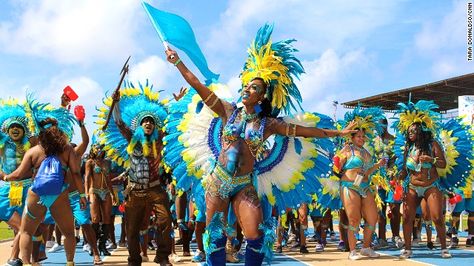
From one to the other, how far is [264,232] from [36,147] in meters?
3.69

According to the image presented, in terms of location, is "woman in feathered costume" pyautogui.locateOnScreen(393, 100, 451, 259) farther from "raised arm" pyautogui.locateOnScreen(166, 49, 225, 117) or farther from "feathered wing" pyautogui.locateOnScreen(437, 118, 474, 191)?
"raised arm" pyautogui.locateOnScreen(166, 49, 225, 117)

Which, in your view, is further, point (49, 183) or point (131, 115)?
point (131, 115)

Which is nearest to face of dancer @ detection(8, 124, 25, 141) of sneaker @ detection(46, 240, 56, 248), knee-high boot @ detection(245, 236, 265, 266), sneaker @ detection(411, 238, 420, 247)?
knee-high boot @ detection(245, 236, 265, 266)

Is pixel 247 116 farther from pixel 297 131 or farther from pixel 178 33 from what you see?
pixel 178 33

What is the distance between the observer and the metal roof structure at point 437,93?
30.3 m

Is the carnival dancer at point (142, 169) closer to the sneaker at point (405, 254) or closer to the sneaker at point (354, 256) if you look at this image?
the sneaker at point (354, 256)

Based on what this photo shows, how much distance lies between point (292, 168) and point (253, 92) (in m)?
1.03

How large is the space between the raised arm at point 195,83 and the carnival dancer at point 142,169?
1.92 meters

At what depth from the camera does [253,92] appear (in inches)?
229

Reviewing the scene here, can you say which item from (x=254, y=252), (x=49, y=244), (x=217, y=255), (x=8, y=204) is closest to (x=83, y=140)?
(x=8, y=204)

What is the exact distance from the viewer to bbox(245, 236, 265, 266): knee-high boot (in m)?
5.40

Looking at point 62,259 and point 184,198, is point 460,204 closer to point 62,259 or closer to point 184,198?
point 184,198

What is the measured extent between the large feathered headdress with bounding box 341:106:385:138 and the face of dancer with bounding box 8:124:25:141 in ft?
17.5

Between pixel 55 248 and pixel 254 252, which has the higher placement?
pixel 254 252
